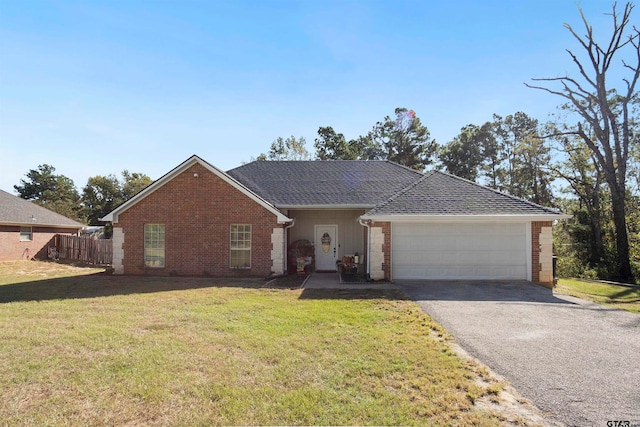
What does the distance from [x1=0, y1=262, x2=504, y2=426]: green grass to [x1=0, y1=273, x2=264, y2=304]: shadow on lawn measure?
1369mm

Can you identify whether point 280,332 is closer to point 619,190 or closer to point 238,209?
point 238,209

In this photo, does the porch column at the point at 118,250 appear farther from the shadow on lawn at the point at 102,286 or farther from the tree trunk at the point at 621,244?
the tree trunk at the point at 621,244

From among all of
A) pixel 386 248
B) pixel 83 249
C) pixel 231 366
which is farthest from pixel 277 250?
pixel 83 249

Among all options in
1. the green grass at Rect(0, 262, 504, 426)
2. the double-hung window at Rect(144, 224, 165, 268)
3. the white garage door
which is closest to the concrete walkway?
the white garage door

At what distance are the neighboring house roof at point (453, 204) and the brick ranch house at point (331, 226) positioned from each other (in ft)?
0.13

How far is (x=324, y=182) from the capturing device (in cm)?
1672

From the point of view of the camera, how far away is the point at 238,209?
1368 centimetres

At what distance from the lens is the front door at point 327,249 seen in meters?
16.0

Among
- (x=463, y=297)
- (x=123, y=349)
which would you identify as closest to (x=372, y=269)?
(x=463, y=297)

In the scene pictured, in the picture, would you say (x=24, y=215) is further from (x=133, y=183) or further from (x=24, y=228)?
(x=133, y=183)

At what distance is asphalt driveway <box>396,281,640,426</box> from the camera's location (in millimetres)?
3914

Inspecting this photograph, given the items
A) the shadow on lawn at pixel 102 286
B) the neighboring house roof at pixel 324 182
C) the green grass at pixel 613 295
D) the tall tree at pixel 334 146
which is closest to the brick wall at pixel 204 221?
the shadow on lawn at pixel 102 286

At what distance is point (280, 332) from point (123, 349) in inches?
101

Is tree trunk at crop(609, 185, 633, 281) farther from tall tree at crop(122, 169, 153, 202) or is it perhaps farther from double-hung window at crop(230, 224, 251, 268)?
tall tree at crop(122, 169, 153, 202)
